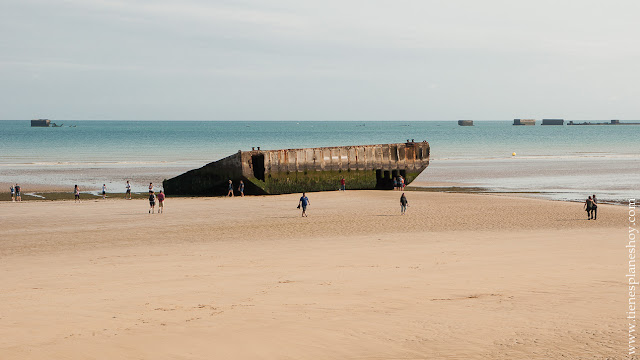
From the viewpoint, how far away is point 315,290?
12.9 metres

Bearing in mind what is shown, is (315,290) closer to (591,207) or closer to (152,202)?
(591,207)

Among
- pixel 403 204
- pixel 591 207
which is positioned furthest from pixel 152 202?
pixel 591 207

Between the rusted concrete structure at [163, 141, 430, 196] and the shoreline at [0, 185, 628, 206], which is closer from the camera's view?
the shoreline at [0, 185, 628, 206]

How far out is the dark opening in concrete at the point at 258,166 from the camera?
37188 mm

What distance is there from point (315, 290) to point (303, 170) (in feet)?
85.8

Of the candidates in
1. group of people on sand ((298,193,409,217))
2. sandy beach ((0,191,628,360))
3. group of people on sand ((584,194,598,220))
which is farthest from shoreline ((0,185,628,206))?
sandy beach ((0,191,628,360))

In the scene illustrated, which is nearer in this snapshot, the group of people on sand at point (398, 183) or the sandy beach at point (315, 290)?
the sandy beach at point (315, 290)

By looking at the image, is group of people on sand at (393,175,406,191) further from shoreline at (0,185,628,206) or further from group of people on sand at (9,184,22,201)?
group of people on sand at (9,184,22,201)

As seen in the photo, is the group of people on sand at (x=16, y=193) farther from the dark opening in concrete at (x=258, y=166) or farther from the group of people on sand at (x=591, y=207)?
the group of people on sand at (x=591, y=207)

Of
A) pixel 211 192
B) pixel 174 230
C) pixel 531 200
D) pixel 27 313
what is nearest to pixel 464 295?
pixel 27 313

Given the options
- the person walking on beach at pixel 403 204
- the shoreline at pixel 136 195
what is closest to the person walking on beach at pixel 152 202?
the shoreline at pixel 136 195

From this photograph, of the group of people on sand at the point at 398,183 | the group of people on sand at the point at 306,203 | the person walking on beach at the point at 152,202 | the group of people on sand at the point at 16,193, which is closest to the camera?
the group of people on sand at the point at 306,203

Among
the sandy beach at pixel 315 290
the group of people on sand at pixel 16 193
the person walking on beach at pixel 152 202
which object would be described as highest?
the group of people on sand at pixel 16 193

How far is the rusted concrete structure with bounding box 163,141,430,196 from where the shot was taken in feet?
122
